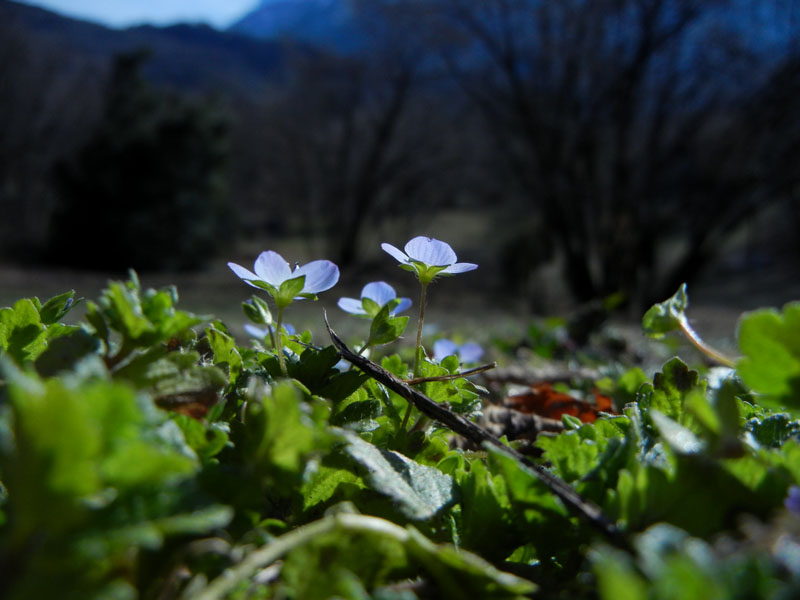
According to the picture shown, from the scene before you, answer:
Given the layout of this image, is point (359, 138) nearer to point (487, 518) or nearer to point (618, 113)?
point (618, 113)

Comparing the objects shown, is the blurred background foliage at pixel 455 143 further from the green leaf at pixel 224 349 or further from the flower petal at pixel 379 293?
the green leaf at pixel 224 349

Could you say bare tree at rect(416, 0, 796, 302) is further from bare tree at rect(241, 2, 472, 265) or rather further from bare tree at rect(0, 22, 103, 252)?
bare tree at rect(0, 22, 103, 252)

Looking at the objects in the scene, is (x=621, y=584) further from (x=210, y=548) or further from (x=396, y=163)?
(x=396, y=163)

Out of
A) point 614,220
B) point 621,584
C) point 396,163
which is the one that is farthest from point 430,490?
point 396,163

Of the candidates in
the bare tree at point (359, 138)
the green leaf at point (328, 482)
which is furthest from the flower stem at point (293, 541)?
the bare tree at point (359, 138)

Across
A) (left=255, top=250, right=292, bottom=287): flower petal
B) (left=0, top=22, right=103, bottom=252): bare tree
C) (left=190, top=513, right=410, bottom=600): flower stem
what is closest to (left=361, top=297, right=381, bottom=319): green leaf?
(left=255, top=250, right=292, bottom=287): flower petal

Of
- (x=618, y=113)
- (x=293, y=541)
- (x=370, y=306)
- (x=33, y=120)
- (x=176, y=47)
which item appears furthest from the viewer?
(x=176, y=47)

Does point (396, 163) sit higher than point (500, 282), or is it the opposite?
point (396, 163)

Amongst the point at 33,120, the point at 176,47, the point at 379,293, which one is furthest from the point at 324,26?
the point at 176,47
